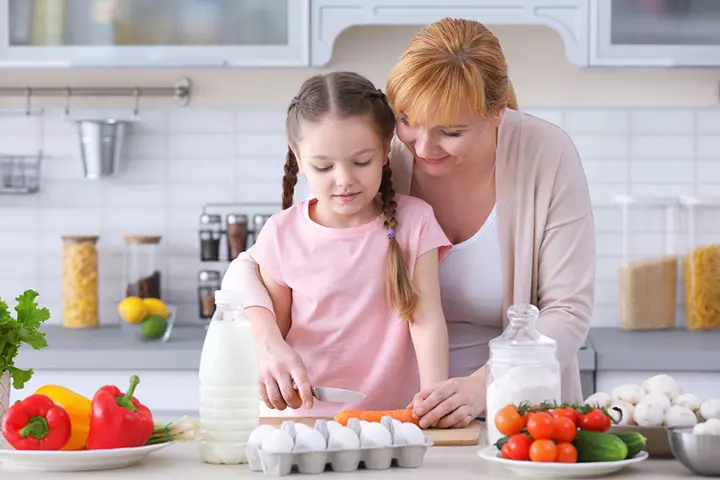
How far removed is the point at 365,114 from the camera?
1.88 m

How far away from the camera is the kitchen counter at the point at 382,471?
1.42 metres

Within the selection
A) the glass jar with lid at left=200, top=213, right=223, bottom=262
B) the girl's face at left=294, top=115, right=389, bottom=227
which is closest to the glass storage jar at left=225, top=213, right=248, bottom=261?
the glass jar with lid at left=200, top=213, right=223, bottom=262

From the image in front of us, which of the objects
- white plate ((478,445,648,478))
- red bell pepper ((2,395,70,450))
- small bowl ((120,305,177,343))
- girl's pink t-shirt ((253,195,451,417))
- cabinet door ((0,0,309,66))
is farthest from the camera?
cabinet door ((0,0,309,66))

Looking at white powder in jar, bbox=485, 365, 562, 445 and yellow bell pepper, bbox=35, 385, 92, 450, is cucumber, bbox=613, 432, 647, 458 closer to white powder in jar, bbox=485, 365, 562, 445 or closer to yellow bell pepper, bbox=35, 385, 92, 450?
white powder in jar, bbox=485, 365, 562, 445

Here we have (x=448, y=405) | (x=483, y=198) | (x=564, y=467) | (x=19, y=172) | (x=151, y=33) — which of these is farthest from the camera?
(x=19, y=172)

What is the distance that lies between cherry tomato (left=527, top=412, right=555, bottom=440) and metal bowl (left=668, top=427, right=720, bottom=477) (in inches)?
6.2

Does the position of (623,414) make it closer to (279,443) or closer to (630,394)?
(630,394)

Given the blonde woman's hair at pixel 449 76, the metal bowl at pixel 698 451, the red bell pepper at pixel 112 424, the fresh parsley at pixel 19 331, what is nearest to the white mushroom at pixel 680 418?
the metal bowl at pixel 698 451

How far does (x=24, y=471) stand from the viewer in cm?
149

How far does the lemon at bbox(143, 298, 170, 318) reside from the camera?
333 centimetres

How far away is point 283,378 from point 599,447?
0.57m

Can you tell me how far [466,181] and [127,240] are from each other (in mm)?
1714

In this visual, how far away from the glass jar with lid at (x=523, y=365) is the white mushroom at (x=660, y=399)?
0.42 ft

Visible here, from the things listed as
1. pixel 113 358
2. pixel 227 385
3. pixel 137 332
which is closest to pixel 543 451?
pixel 227 385
